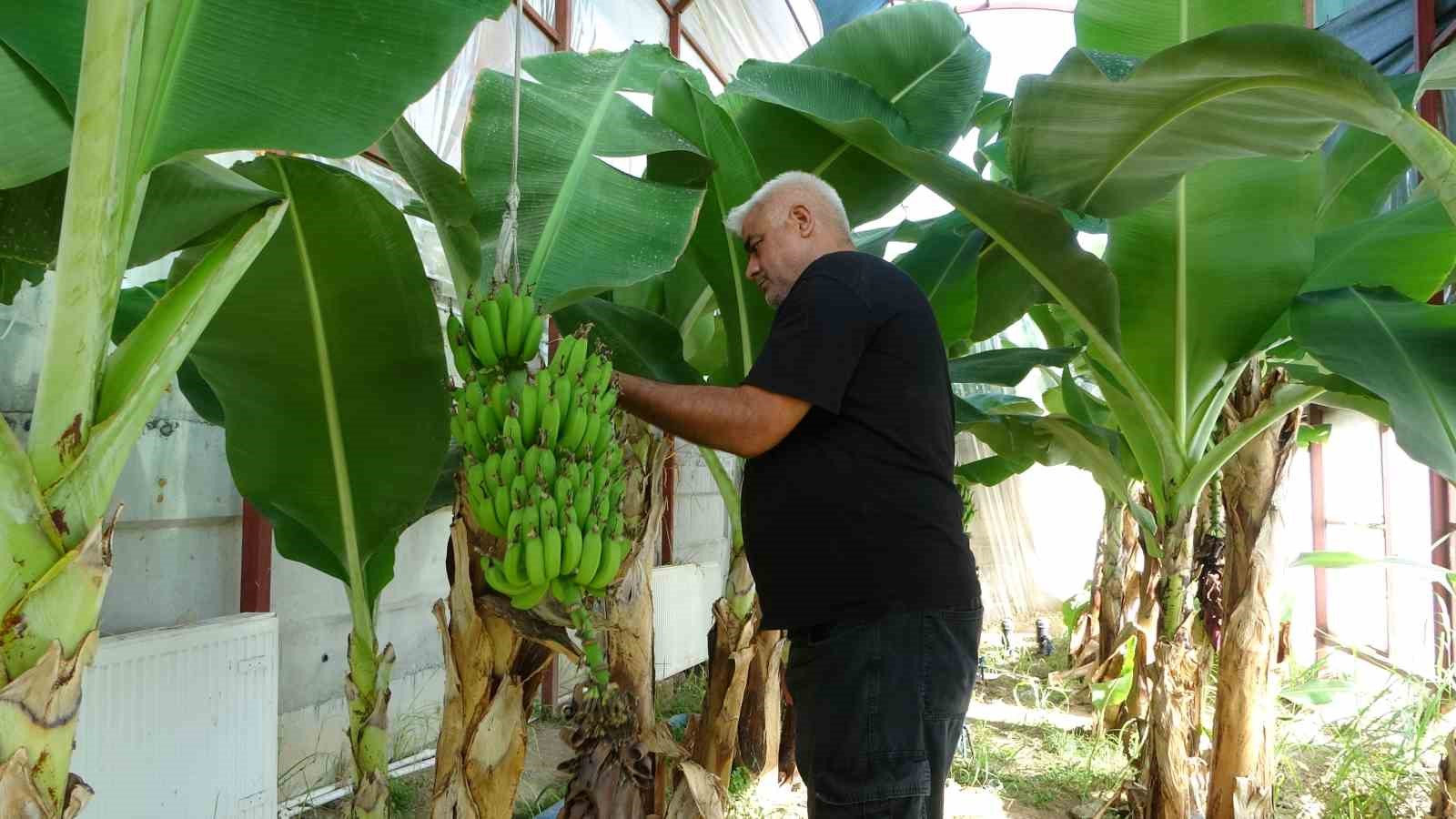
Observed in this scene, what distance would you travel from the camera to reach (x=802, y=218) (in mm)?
1728

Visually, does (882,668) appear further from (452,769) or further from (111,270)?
(111,270)

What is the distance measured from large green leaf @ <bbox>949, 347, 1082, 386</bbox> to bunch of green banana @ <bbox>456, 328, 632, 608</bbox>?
1.43 meters

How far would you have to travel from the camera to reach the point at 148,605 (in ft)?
7.79

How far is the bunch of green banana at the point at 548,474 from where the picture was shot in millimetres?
1177

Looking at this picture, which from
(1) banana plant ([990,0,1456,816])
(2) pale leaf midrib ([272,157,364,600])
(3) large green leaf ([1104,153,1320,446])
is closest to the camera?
(1) banana plant ([990,0,1456,816])

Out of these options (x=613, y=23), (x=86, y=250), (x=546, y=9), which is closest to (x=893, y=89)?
(x=86, y=250)

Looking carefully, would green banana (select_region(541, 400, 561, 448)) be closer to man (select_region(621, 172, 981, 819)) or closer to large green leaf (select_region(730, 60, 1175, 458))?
man (select_region(621, 172, 981, 819))

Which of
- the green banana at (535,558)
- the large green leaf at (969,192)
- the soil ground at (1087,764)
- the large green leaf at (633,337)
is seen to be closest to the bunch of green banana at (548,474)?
the green banana at (535,558)

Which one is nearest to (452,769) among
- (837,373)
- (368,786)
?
(368,786)

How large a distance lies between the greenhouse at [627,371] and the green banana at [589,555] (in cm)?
2

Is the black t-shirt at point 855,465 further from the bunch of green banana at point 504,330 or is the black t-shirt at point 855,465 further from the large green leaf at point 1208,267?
the large green leaf at point 1208,267

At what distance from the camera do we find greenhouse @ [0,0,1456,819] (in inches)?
41.4

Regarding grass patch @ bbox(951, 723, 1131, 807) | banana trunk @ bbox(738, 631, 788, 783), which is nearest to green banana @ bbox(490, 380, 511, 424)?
banana trunk @ bbox(738, 631, 788, 783)

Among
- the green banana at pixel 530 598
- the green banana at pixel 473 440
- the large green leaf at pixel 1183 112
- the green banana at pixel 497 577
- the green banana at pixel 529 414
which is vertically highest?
the large green leaf at pixel 1183 112
